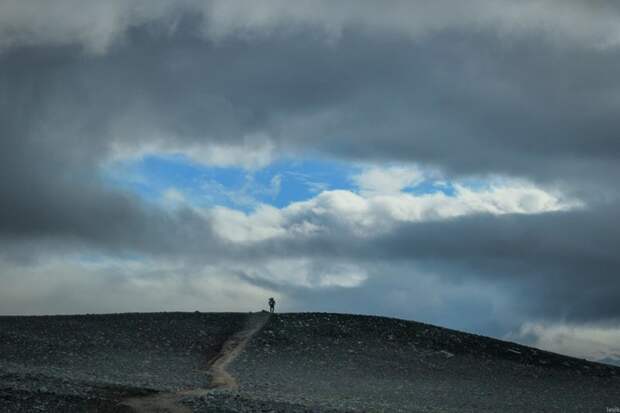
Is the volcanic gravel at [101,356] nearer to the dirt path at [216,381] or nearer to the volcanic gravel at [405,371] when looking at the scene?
the dirt path at [216,381]

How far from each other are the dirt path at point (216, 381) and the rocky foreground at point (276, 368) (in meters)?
0.10

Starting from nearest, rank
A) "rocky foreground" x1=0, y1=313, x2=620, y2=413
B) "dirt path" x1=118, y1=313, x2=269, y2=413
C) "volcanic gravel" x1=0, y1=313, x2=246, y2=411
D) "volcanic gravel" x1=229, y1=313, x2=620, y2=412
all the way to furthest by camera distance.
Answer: "dirt path" x1=118, y1=313, x2=269, y2=413 → "volcanic gravel" x1=0, y1=313, x2=246, y2=411 → "rocky foreground" x1=0, y1=313, x2=620, y2=413 → "volcanic gravel" x1=229, y1=313, x2=620, y2=412

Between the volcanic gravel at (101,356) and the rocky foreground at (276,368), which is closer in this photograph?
the volcanic gravel at (101,356)

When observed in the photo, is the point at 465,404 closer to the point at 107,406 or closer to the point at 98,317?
the point at 107,406

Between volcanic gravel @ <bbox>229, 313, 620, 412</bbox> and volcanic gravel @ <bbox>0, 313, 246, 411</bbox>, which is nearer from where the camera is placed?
volcanic gravel @ <bbox>0, 313, 246, 411</bbox>

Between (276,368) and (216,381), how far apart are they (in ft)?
26.2

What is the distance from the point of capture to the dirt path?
109 feet

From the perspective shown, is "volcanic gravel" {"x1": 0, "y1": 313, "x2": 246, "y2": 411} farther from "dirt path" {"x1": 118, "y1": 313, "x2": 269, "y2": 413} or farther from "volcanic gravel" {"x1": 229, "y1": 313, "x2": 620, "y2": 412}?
"volcanic gravel" {"x1": 229, "y1": 313, "x2": 620, "y2": 412}

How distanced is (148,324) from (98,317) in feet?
14.9

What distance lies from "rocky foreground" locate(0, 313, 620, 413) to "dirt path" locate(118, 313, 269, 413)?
0.32 ft

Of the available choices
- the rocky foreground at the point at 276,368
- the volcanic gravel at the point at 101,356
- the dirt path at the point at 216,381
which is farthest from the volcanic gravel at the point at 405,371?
the volcanic gravel at the point at 101,356

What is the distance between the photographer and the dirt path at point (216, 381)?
109ft

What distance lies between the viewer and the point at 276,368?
4959 cm

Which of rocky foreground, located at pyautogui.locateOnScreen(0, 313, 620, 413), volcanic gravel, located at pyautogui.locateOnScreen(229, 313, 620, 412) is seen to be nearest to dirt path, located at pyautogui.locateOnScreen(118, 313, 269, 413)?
rocky foreground, located at pyautogui.locateOnScreen(0, 313, 620, 413)
